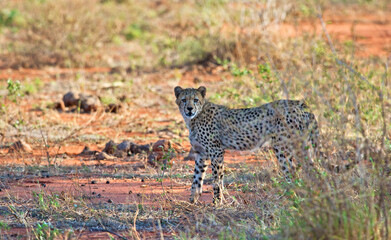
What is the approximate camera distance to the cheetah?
6.60 m

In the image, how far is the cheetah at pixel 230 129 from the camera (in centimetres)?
660

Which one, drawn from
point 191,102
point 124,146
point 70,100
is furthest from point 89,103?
point 191,102

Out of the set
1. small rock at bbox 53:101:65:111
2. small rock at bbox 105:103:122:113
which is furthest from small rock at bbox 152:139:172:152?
small rock at bbox 53:101:65:111

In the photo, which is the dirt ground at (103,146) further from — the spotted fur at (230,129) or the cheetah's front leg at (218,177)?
the spotted fur at (230,129)

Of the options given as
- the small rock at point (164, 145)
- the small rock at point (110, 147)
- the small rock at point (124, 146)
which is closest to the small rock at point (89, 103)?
the small rock at point (110, 147)

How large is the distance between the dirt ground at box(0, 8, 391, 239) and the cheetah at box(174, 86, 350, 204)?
0.40 m

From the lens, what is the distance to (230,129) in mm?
6867

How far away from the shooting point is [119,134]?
1012cm

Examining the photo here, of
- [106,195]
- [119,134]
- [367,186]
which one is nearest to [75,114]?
[119,134]

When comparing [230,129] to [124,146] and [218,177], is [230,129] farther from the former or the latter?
[124,146]

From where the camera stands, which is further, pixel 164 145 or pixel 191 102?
pixel 164 145

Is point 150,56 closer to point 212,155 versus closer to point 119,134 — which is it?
point 119,134

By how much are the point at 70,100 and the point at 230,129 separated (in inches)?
215

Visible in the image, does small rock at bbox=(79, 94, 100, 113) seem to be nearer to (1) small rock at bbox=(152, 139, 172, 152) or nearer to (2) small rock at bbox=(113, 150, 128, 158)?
(2) small rock at bbox=(113, 150, 128, 158)
